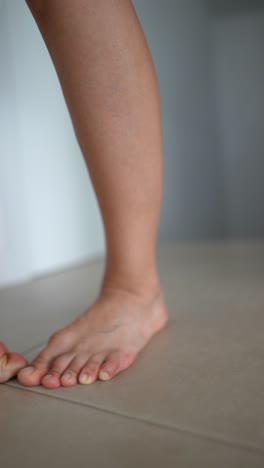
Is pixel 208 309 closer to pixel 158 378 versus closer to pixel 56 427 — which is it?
pixel 158 378

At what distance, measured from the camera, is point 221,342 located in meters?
0.76

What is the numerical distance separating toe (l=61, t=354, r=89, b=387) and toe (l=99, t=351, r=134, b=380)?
0.03 meters

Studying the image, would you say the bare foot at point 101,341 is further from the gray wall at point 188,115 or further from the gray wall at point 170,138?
the gray wall at point 188,115

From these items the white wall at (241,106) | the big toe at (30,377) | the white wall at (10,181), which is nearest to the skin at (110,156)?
the big toe at (30,377)

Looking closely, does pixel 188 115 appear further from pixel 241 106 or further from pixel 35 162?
pixel 35 162

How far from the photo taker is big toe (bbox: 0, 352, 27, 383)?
653 millimetres

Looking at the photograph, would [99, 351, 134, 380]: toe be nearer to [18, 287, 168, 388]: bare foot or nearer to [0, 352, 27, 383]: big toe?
[18, 287, 168, 388]: bare foot

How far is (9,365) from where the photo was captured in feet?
2.16

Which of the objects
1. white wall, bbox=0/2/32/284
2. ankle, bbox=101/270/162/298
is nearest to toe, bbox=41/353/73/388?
ankle, bbox=101/270/162/298

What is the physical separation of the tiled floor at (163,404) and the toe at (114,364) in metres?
0.01

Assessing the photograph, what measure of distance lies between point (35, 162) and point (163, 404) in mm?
1228

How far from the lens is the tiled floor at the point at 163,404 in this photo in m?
0.46

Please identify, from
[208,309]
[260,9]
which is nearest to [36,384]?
[208,309]

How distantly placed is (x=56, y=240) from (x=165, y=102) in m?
0.84
